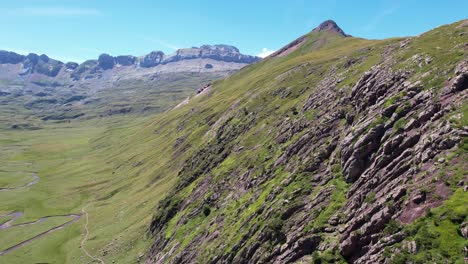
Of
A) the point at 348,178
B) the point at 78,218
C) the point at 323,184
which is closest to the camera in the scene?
the point at 348,178

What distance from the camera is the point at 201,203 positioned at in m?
78.1

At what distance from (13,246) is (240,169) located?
3129 inches

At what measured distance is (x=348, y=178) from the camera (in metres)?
45.4

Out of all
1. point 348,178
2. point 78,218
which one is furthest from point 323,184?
point 78,218

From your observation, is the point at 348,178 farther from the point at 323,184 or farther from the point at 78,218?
the point at 78,218

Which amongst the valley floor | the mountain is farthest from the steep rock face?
the valley floor

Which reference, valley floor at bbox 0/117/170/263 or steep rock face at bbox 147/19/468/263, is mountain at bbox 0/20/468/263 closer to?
steep rock face at bbox 147/19/468/263

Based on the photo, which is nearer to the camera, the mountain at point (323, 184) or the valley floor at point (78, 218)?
the mountain at point (323, 184)

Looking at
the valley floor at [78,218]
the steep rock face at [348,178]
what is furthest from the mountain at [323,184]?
the valley floor at [78,218]

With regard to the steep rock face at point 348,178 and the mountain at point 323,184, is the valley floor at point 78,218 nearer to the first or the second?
the mountain at point 323,184

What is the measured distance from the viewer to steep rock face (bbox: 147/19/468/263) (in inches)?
1334

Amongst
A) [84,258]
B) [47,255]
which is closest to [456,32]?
[84,258]

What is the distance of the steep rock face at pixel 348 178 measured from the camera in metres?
33.9

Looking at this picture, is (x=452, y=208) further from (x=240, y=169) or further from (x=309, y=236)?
(x=240, y=169)
